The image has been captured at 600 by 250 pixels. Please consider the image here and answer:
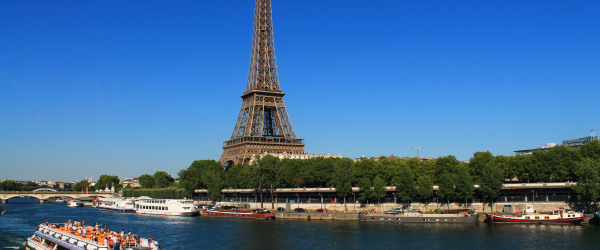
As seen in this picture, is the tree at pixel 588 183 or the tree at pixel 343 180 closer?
the tree at pixel 588 183

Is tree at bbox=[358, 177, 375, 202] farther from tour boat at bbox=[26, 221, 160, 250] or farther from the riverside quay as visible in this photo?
tour boat at bbox=[26, 221, 160, 250]

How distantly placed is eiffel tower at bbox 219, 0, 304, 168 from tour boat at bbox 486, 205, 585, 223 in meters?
66.0

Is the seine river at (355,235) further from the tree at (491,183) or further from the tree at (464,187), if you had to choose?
the tree at (464,187)

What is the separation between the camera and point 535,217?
71.8m

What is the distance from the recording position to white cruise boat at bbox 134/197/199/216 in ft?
330

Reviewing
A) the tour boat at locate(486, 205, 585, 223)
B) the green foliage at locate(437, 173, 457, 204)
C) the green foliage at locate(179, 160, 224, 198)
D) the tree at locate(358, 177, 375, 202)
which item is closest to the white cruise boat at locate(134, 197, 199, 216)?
the green foliage at locate(179, 160, 224, 198)

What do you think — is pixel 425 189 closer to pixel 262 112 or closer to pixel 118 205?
pixel 262 112

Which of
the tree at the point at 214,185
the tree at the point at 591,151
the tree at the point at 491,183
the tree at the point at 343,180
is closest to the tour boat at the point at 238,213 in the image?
the tree at the point at 343,180

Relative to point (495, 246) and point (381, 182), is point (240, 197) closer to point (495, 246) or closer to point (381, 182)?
point (381, 182)

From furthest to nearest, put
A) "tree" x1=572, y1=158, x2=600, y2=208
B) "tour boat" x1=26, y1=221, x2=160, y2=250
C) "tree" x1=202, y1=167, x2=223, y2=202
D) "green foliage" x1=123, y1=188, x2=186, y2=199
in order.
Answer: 1. "green foliage" x1=123, y1=188, x2=186, y2=199
2. "tree" x1=202, y1=167, x2=223, y2=202
3. "tree" x1=572, y1=158, x2=600, y2=208
4. "tour boat" x1=26, y1=221, x2=160, y2=250

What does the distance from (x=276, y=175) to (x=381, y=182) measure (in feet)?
72.6

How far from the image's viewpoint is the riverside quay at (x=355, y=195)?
260ft

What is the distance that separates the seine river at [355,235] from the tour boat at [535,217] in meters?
2.37

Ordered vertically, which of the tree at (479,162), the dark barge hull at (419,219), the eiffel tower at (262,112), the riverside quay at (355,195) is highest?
the eiffel tower at (262,112)
